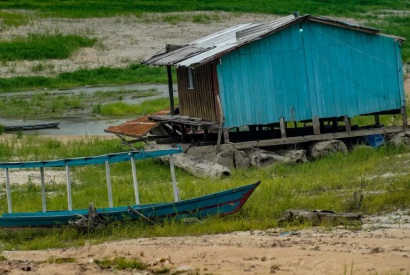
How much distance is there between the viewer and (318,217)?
1068cm

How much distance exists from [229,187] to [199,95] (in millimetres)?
4836

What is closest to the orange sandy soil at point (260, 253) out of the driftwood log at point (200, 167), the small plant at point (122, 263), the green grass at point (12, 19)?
the small plant at point (122, 263)

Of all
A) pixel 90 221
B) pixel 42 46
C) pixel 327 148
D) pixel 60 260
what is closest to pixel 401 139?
pixel 327 148

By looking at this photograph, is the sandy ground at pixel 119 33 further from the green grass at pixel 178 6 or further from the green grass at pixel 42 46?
the green grass at pixel 178 6

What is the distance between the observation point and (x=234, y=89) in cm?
1666

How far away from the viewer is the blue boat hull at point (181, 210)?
1123 centimetres

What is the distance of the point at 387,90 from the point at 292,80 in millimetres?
2652

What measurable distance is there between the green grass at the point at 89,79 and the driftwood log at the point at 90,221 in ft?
89.4

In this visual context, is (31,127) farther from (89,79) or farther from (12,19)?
(12,19)

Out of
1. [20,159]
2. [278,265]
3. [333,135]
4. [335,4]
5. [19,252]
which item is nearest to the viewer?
[278,265]

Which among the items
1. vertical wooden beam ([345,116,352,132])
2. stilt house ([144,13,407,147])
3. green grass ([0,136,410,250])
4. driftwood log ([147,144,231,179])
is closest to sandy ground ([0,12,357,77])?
green grass ([0,136,410,250])

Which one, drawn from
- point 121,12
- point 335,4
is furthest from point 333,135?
point 335,4

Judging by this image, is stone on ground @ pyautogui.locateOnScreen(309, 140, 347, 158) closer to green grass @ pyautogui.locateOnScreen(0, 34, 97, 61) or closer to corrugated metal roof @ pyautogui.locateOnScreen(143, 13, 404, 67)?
corrugated metal roof @ pyautogui.locateOnScreen(143, 13, 404, 67)

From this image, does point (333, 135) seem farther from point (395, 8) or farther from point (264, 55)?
point (395, 8)
